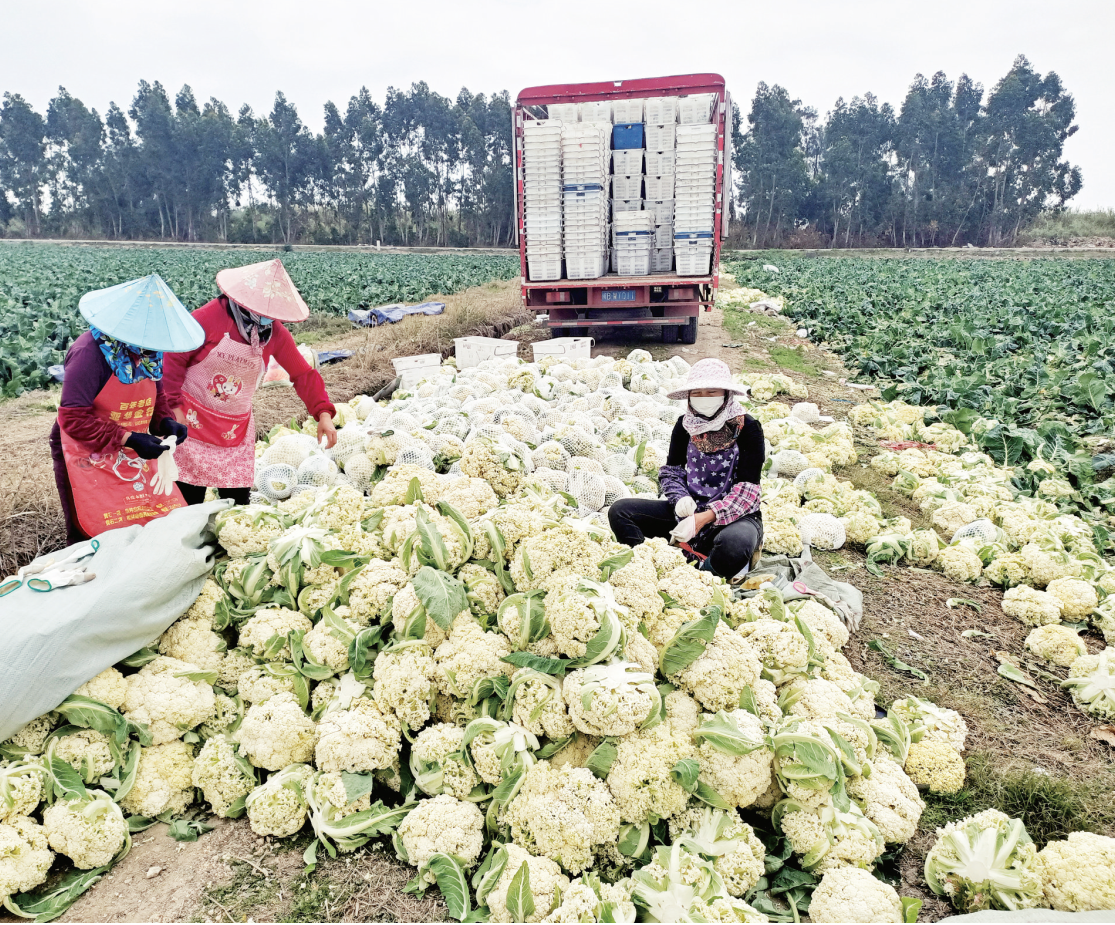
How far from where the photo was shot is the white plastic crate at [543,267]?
33.2 feet

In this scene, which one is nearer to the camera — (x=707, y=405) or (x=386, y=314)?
(x=707, y=405)

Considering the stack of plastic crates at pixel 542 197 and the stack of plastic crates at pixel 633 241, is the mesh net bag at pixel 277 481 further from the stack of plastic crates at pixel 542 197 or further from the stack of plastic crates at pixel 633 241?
the stack of plastic crates at pixel 633 241

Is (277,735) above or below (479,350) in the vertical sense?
below

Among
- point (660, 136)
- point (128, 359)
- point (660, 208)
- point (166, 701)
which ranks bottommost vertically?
point (166, 701)

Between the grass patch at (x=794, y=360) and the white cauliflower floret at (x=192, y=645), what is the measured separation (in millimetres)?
9400

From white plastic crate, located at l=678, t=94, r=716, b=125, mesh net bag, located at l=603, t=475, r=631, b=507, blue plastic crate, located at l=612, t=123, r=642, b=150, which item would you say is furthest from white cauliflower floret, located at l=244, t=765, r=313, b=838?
white plastic crate, located at l=678, t=94, r=716, b=125

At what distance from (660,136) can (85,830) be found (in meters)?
10.6

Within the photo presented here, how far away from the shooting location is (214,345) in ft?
11.8

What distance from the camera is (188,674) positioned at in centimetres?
262

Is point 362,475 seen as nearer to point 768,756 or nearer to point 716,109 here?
point 768,756

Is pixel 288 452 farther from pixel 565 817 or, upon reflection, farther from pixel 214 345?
pixel 565 817

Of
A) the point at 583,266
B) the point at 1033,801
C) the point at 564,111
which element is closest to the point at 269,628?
the point at 1033,801

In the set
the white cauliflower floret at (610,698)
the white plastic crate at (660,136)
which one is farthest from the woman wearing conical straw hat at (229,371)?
the white plastic crate at (660,136)

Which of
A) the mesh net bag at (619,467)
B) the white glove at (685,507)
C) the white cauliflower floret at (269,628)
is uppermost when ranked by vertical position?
the white glove at (685,507)
